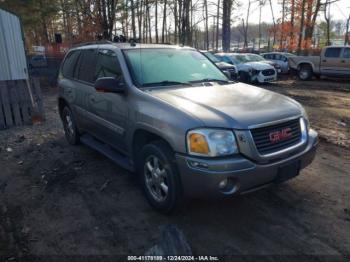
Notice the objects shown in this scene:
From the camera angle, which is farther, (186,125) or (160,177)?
(160,177)

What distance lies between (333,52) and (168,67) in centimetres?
1470

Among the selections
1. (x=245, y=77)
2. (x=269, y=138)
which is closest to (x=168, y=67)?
(x=269, y=138)

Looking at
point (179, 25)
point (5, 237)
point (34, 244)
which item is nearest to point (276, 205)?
point (34, 244)

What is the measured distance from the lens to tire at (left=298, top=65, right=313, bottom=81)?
17.3 m

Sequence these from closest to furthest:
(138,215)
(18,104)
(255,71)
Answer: (138,215) → (18,104) → (255,71)

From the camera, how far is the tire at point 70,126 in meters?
5.75

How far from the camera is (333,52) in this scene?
15930 mm

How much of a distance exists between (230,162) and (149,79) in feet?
5.27

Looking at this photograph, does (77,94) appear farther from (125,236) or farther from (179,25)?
(179,25)

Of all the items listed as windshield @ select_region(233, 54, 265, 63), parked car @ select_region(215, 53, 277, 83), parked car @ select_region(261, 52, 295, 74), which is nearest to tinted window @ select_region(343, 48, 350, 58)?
parked car @ select_region(215, 53, 277, 83)

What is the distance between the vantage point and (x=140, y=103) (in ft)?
11.6

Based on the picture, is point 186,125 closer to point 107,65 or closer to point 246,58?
point 107,65

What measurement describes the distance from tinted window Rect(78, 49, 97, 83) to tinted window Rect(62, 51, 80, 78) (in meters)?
0.27

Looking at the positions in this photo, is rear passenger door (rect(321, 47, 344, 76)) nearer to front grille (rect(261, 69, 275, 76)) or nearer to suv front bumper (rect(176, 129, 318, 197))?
front grille (rect(261, 69, 275, 76))
